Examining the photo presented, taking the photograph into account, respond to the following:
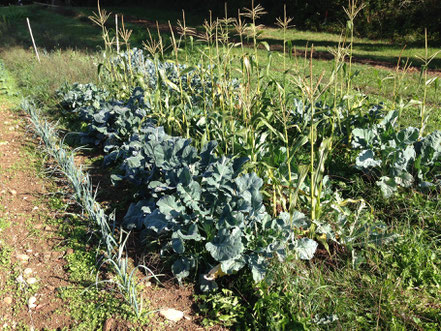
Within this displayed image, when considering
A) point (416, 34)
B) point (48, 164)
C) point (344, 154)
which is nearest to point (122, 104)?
point (48, 164)

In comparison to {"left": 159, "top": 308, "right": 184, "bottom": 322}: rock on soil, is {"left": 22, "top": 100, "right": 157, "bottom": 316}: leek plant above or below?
above

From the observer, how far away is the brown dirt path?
8.17 ft

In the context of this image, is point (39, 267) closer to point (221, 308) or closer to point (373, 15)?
point (221, 308)

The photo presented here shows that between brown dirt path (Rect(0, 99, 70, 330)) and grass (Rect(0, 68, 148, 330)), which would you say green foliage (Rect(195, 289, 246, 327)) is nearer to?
grass (Rect(0, 68, 148, 330))

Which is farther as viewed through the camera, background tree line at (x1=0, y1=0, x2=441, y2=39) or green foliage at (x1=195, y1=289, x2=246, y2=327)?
background tree line at (x1=0, y1=0, x2=441, y2=39)

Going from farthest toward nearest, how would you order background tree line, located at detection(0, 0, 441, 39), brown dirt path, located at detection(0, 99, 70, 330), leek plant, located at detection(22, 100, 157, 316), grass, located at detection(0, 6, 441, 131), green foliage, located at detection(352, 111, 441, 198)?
background tree line, located at detection(0, 0, 441, 39)
grass, located at detection(0, 6, 441, 131)
green foliage, located at detection(352, 111, 441, 198)
brown dirt path, located at detection(0, 99, 70, 330)
leek plant, located at detection(22, 100, 157, 316)

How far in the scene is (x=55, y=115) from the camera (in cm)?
622

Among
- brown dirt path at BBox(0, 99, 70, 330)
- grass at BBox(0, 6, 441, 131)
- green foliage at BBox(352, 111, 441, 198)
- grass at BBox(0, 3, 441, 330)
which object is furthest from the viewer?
grass at BBox(0, 6, 441, 131)

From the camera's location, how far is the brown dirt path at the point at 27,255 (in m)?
2.49

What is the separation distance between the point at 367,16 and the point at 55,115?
13784 mm

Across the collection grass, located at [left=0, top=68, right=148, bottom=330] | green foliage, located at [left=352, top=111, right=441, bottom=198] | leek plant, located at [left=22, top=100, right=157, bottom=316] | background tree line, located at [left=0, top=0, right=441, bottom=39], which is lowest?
grass, located at [left=0, top=68, right=148, bottom=330]

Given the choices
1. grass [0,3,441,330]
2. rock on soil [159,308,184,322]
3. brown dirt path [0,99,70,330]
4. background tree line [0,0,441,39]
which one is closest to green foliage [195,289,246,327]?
grass [0,3,441,330]

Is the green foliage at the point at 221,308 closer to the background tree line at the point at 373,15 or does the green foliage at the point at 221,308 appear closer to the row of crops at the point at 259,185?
the row of crops at the point at 259,185

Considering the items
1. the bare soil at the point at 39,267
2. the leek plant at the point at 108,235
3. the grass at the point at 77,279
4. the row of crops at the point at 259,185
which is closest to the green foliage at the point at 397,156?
the row of crops at the point at 259,185
